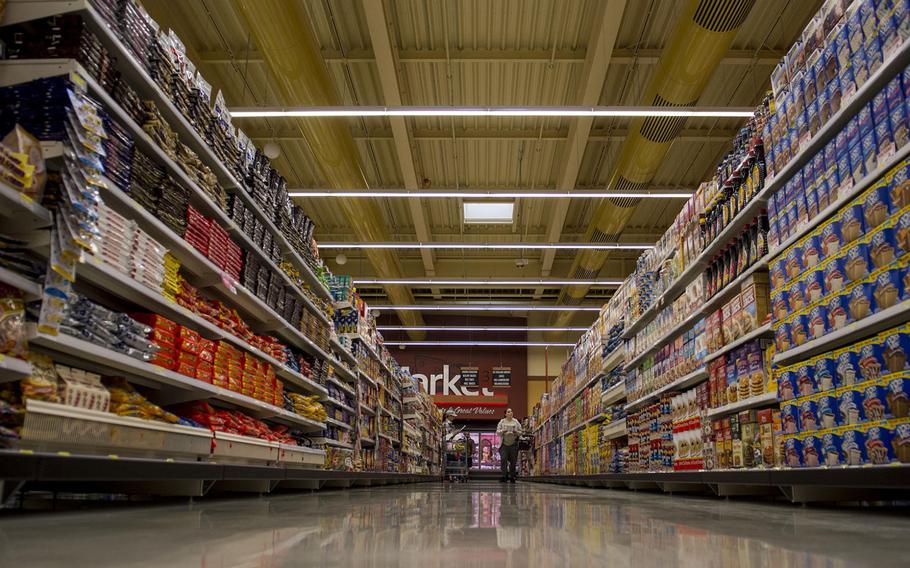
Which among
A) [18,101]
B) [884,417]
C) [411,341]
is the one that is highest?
[411,341]

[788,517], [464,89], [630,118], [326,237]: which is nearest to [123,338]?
[788,517]

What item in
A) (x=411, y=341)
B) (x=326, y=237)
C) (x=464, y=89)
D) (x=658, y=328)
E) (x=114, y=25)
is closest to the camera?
(x=114, y=25)

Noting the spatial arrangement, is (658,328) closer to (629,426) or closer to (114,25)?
(629,426)

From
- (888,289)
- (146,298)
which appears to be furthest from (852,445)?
(146,298)

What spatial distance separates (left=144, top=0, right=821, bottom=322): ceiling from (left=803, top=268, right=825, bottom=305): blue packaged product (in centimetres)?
509

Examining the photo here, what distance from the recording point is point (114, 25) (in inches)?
116

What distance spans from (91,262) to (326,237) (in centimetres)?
1384

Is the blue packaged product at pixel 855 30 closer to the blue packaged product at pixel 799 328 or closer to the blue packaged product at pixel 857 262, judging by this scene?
the blue packaged product at pixel 857 262

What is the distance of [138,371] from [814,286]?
130 inches

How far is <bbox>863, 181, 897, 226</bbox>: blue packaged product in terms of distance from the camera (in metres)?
2.58

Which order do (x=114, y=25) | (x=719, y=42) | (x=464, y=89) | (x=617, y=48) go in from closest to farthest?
(x=114, y=25), (x=719, y=42), (x=617, y=48), (x=464, y=89)

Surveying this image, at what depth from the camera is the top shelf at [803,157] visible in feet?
8.66

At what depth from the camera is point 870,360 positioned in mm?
2684

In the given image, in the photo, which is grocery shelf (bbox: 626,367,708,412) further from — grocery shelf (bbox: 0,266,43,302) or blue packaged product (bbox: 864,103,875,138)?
grocery shelf (bbox: 0,266,43,302)
